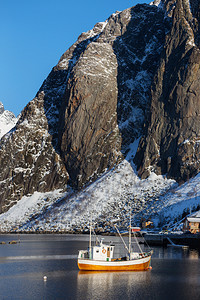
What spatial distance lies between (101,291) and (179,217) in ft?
326

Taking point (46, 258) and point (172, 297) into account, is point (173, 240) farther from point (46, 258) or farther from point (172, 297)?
point (172, 297)

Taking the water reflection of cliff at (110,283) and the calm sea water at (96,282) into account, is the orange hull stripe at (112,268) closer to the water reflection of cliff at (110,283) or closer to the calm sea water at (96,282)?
the water reflection of cliff at (110,283)

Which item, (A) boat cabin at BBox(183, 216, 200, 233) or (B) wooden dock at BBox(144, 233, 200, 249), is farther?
(A) boat cabin at BBox(183, 216, 200, 233)

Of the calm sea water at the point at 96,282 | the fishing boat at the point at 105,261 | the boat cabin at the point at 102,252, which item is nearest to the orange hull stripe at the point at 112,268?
the fishing boat at the point at 105,261

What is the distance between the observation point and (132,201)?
600ft

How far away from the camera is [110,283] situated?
5862cm

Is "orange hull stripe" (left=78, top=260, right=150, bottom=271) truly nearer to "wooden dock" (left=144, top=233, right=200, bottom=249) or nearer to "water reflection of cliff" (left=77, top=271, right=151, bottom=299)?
"water reflection of cliff" (left=77, top=271, right=151, bottom=299)

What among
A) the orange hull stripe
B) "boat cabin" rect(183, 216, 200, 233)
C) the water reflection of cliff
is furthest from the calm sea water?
"boat cabin" rect(183, 216, 200, 233)

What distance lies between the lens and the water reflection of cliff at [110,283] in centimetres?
5197

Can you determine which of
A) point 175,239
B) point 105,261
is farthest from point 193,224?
point 105,261

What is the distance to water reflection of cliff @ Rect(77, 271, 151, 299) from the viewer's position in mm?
51969

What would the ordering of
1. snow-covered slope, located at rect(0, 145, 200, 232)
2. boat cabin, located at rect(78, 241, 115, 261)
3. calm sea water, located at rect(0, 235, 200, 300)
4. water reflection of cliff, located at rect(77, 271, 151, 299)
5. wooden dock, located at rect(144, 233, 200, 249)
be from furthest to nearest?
snow-covered slope, located at rect(0, 145, 200, 232) → wooden dock, located at rect(144, 233, 200, 249) → boat cabin, located at rect(78, 241, 115, 261) → water reflection of cliff, located at rect(77, 271, 151, 299) → calm sea water, located at rect(0, 235, 200, 300)

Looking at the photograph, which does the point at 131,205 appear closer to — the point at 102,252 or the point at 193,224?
the point at 193,224

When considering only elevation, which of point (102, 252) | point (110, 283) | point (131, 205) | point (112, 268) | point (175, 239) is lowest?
point (110, 283)
